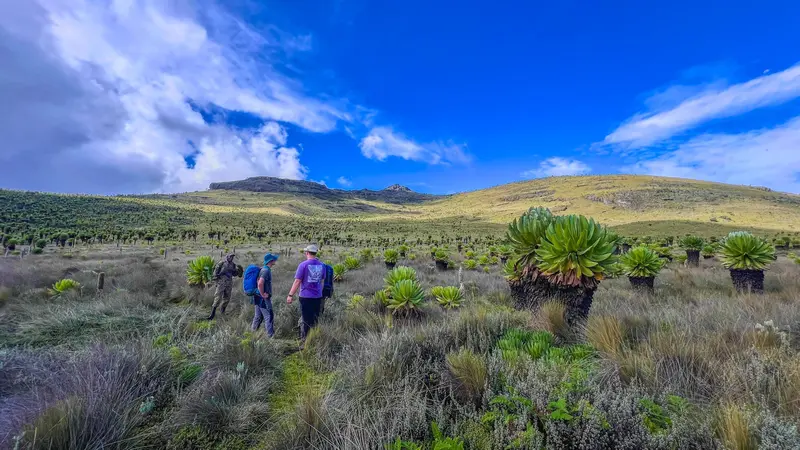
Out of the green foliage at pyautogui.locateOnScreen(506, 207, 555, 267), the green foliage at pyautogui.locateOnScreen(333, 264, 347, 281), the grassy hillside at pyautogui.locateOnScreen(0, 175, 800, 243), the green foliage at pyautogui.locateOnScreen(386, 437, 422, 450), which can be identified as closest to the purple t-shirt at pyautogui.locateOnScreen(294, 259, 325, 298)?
the green foliage at pyautogui.locateOnScreen(506, 207, 555, 267)

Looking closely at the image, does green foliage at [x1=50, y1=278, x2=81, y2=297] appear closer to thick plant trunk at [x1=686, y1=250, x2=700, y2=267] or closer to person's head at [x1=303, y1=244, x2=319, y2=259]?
person's head at [x1=303, y1=244, x2=319, y2=259]

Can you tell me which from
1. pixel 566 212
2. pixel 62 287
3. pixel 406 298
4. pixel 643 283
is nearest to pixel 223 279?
pixel 406 298

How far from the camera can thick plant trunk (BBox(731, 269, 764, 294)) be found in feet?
27.4

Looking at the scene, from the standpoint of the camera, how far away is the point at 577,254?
5184mm

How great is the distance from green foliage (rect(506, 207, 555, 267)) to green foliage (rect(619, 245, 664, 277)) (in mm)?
4847

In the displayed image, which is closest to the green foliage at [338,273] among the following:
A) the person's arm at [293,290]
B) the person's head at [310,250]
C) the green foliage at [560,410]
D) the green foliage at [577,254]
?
the person's head at [310,250]

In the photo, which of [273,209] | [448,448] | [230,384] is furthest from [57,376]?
[273,209]

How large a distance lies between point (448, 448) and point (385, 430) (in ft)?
1.95

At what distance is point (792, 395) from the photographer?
229 centimetres

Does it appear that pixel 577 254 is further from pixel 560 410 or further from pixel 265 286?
pixel 265 286

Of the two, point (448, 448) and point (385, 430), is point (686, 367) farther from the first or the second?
point (385, 430)

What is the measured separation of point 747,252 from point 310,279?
1029 cm

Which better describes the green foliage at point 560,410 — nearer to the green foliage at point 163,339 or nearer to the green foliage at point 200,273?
the green foliage at point 163,339

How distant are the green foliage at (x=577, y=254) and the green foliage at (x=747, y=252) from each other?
585cm
